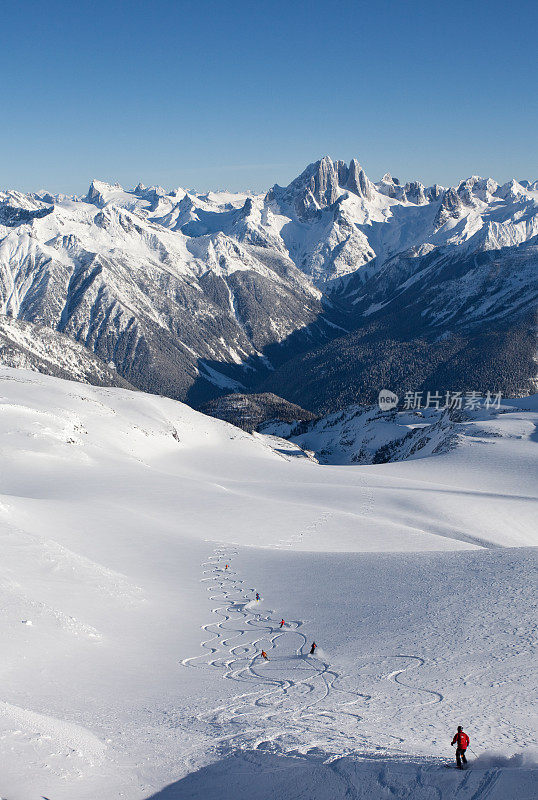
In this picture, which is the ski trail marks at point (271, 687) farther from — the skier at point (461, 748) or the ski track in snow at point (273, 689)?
the skier at point (461, 748)

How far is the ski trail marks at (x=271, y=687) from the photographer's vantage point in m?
20.3

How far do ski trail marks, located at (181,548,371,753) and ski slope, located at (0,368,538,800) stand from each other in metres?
0.13

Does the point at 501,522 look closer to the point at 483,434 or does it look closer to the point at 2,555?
the point at 2,555

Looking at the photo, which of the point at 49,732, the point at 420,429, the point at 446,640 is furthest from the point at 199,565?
the point at 420,429

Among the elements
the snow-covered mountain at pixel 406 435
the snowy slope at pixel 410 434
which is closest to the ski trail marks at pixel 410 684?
the snowy slope at pixel 410 434

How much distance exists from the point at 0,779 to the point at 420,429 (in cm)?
15962

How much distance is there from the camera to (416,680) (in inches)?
1004

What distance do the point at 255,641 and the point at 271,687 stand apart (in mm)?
6309

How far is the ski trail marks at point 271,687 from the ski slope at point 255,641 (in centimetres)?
13

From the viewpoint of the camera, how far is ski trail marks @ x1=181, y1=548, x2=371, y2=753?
66.5 ft

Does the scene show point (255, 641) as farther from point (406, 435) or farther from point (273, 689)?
point (406, 435)

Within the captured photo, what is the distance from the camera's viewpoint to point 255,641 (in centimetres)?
3212

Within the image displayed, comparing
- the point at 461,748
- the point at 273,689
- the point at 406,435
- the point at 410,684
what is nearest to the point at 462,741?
the point at 461,748

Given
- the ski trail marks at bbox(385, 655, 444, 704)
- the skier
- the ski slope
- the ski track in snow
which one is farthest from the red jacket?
the ski trail marks at bbox(385, 655, 444, 704)
